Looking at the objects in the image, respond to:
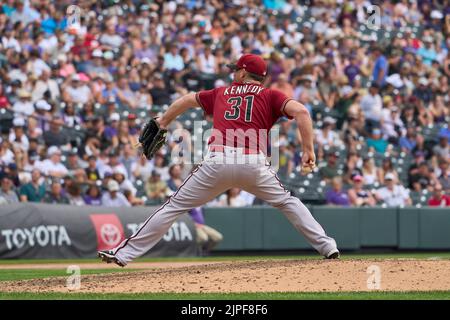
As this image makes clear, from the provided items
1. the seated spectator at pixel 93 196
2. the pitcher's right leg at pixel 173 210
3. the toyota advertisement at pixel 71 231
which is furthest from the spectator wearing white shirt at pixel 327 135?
the pitcher's right leg at pixel 173 210

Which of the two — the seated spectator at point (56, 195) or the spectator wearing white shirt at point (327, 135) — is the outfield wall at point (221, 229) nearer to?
the seated spectator at point (56, 195)

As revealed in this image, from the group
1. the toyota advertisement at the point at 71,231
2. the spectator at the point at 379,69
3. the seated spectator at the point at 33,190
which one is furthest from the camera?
the spectator at the point at 379,69

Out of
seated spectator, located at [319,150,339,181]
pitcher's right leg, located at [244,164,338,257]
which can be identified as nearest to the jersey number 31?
pitcher's right leg, located at [244,164,338,257]

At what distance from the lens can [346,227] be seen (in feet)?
64.4

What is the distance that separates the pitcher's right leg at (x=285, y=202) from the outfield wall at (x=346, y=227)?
865 cm

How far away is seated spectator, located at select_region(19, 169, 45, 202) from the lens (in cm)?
1668

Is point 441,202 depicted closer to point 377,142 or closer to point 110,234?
point 377,142

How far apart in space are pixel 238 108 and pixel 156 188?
350 inches

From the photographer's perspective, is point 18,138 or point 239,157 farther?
point 18,138

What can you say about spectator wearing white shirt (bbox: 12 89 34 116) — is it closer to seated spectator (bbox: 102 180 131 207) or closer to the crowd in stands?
the crowd in stands

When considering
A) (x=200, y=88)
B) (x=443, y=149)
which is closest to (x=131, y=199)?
(x=200, y=88)

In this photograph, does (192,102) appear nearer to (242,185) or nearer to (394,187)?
(242,185)

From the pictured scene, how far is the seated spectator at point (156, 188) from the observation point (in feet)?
59.6
